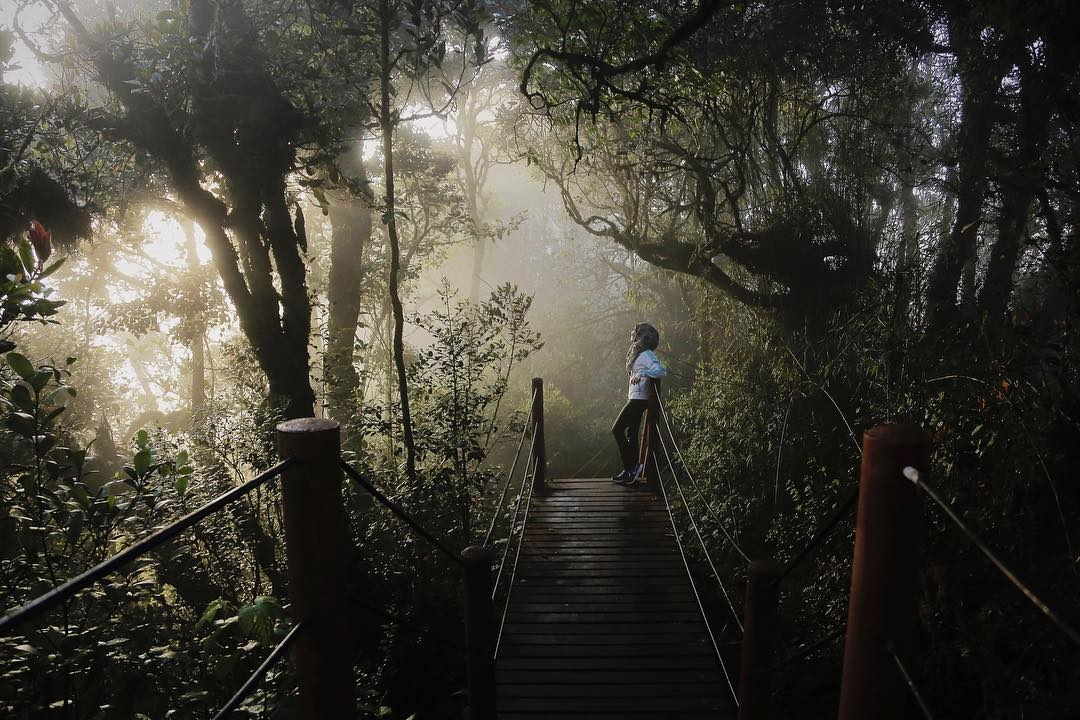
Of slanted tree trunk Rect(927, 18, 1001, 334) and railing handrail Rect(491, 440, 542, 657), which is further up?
slanted tree trunk Rect(927, 18, 1001, 334)

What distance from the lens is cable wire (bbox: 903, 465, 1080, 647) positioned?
1108 millimetres

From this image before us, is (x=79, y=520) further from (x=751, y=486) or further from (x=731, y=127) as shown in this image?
(x=731, y=127)

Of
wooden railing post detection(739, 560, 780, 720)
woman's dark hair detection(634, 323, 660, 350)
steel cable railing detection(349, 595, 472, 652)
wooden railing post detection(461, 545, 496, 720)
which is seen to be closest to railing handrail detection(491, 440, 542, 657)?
wooden railing post detection(461, 545, 496, 720)

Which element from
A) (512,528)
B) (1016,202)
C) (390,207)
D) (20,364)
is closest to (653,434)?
(512,528)

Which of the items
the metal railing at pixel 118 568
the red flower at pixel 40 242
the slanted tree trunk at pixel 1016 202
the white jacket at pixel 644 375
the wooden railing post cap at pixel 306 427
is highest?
the slanted tree trunk at pixel 1016 202

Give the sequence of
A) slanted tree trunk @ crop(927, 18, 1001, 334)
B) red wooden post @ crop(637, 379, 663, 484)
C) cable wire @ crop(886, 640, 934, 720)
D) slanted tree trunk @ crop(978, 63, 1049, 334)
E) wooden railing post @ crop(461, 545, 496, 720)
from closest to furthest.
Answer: cable wire @ crop(886, 640, 934, 720) → wooden railing post @ crop(461, 545, 496, 720) → red wooden post @ crop(637, 379, 663, 484) → slanted tree trunk @ crop(927, 18, 1001, 334) → slanted tree trunk @ crop(978, 63, 1049, 334)

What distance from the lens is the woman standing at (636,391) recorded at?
23.7ft

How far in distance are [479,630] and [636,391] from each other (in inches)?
182

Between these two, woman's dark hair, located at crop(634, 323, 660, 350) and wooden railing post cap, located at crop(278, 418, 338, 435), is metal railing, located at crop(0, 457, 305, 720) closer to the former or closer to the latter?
wooden railing post cap, located at crop(278, 418, 338, 435)

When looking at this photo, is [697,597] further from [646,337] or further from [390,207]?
[390,207]

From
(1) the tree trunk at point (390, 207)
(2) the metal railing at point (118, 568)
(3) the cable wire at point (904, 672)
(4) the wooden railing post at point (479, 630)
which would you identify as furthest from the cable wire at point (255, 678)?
(1) the tree trunk at point (390, 207)

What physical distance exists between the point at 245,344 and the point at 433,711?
4863 mm

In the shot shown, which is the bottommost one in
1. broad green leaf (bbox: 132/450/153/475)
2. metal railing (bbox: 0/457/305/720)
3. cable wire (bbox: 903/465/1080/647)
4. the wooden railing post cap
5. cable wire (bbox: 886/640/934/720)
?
cable wire (bbox: 886/640/934/720)

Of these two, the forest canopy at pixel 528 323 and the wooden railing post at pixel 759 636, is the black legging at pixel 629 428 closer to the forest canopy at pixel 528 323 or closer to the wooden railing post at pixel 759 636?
the forest canopy at pixel 528 323
